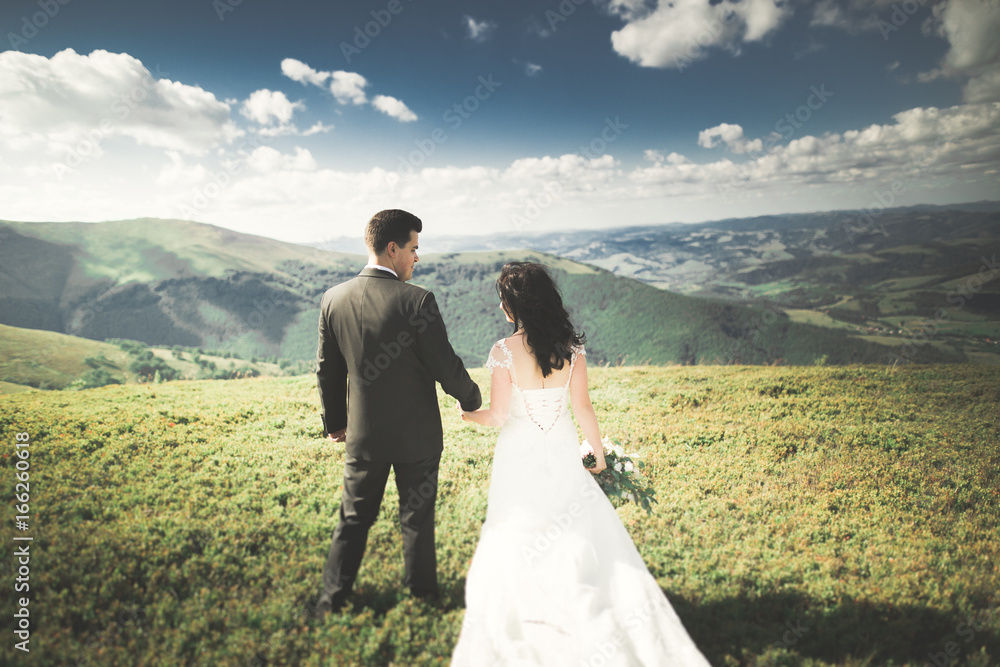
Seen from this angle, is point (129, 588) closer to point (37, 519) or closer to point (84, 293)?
point (37, 519)

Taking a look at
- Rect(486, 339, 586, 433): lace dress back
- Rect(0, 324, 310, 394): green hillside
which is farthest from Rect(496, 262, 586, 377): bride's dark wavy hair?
Rect(0, 324, 310, 394): green hillside

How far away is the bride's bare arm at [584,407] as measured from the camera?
16.5 ft

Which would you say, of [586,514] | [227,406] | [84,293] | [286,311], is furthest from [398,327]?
[84,293]

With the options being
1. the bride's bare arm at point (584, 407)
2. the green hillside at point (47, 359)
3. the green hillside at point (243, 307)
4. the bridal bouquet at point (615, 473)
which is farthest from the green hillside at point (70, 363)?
the green hillside at point (243, 307)

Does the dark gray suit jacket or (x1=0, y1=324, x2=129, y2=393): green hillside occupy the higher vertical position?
the dark gray suit jacket

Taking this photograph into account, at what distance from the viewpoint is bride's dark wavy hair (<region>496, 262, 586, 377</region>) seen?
15.9 ft

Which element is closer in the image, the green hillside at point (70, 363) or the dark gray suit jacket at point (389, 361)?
the dark gray suit jacket at point (389, 361)

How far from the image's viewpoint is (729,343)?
371 feet

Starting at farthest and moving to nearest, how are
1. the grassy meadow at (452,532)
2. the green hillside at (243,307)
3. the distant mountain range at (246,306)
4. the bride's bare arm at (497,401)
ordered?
the green hillside at (243,307) → the distant mountain range at (246,306) → the bride's bare arm at (497,401) → the grassy meadow at (452,532)

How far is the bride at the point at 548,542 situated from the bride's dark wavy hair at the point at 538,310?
1cm

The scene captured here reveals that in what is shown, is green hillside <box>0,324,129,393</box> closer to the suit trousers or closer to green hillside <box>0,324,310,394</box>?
green hillside <box>0,324,310,394</box>

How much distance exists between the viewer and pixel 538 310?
191 inches

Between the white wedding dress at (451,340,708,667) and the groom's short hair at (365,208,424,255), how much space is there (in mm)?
1740

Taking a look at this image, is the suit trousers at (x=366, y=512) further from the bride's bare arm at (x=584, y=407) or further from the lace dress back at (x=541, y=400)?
the bride's bare arm at (x=584, y=407)
